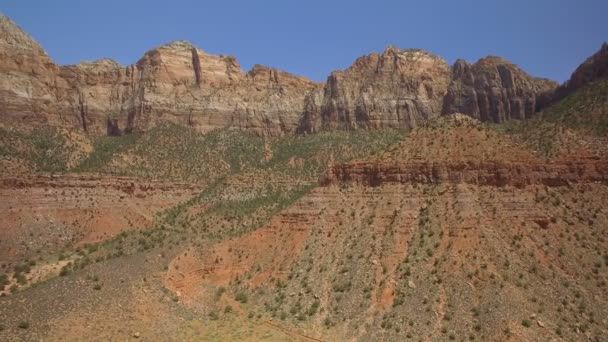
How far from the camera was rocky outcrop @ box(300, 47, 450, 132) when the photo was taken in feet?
352

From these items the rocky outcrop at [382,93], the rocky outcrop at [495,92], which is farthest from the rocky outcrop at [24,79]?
the rocky outcrop at [495,92]

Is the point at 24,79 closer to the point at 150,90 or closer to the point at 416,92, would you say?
the point at 150,90

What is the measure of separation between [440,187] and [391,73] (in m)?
70.6

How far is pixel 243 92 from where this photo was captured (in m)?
119

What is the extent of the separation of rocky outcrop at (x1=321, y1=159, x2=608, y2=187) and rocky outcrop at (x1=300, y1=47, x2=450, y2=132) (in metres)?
58.4

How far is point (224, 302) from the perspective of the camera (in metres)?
45.7

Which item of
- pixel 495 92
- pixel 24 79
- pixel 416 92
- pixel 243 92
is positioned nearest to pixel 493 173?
pixel 495 92

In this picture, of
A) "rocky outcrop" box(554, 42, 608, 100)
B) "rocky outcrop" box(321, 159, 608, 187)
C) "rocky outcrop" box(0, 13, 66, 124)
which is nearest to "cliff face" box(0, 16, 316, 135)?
"rocky outcrop" box(0, 13, 66, 124)

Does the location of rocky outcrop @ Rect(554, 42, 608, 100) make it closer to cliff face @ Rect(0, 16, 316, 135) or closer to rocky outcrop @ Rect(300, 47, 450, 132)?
rocky outcrop @ Rect(300, 47, 450, 132)

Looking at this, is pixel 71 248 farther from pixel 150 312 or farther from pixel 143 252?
pixel 150 312

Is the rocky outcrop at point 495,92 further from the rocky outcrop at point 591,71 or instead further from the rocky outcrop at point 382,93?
the rocky outcrop at point 591,71

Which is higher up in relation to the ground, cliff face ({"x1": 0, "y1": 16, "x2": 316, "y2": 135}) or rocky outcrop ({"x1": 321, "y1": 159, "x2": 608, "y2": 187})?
cliff face ({"x1": 0, "y1": 16, "x2": 316, "y2": 135})

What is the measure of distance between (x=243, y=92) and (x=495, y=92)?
48757mm

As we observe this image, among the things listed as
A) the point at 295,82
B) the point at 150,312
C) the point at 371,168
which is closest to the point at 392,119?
the point at 295,82
